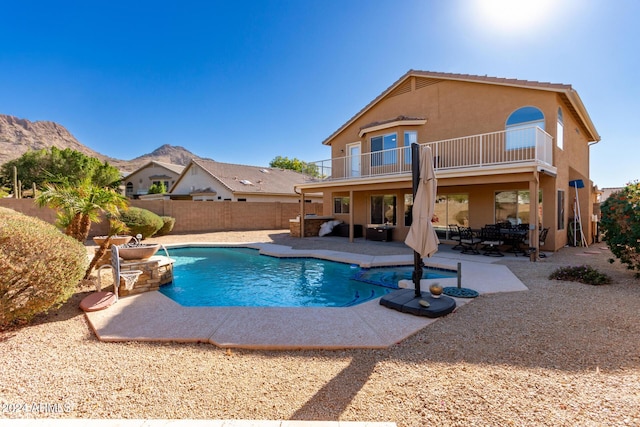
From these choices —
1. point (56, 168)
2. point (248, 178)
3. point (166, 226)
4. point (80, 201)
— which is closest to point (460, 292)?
point (80, 201)

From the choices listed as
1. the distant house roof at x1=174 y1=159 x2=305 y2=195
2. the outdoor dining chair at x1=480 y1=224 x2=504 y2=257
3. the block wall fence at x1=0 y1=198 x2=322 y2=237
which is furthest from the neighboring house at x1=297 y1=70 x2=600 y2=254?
the distant house roof at x1=174 y1=159 x2=305 y2=195

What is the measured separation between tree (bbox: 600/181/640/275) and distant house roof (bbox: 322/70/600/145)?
15.4 feet

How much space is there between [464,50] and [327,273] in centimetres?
1092

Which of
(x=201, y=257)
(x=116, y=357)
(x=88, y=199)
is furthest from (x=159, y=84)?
(x=116, y=357)

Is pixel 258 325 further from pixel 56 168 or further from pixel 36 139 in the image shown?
pixel 36 139

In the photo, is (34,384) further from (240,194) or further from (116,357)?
(240,194)

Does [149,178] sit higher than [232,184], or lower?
higher

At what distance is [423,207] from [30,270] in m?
5.96

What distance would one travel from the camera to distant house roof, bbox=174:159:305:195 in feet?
79.2

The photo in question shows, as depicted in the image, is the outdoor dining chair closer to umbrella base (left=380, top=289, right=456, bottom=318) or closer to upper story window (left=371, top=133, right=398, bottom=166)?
upper story window (left=371, top=133, right=398, bottom=166)

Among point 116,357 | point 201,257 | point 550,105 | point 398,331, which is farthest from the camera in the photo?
point 201,257

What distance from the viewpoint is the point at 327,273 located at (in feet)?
30.0

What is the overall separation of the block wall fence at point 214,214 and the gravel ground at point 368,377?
44.2ft

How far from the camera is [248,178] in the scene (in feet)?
86.8
